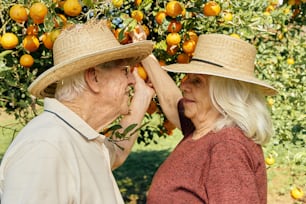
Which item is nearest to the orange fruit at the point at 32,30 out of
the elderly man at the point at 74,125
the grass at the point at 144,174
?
the elderly man at the point at 74,125

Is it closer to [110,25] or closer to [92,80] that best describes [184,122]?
[110,25]

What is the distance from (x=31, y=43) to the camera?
218 centimetres

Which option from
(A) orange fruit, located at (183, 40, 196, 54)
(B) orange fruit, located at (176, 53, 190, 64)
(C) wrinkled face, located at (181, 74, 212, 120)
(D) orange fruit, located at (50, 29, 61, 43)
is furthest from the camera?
(B) orange fruit, located at (176, 53, 190, 64)

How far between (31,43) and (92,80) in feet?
1.53

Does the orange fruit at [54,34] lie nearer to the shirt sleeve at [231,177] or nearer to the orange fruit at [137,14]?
the orange fruit at [137,14]

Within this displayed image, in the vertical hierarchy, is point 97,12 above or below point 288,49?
above

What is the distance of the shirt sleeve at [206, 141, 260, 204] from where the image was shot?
2.07 meters

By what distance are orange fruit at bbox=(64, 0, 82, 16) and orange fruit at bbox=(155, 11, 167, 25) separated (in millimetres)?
433

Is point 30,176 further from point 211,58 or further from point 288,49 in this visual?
point 288,49

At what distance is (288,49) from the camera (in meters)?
4.30

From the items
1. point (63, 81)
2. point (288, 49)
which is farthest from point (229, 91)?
point (288, 49)

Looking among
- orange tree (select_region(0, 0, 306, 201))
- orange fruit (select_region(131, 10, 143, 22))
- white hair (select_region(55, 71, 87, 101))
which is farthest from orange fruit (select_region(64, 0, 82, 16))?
white hair (select_region(55, 71, 87, 101))

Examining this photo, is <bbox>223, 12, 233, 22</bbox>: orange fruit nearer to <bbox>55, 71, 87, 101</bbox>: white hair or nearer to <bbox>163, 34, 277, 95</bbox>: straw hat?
<bbox>163, 34, 277, 95</bbox>: straw hat

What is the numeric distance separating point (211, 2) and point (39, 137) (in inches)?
44.6
